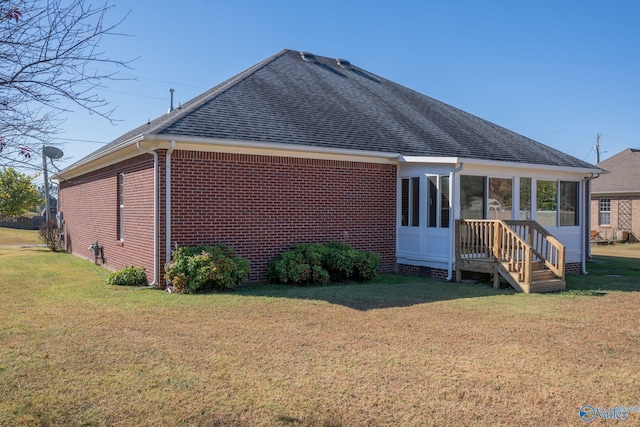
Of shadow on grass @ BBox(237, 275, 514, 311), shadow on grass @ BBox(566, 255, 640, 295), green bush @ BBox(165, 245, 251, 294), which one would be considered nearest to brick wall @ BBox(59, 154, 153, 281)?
green bush @ BBox(165, 245, 251, 294)

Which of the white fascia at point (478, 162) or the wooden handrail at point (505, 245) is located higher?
the white fascia at point (478, 162)

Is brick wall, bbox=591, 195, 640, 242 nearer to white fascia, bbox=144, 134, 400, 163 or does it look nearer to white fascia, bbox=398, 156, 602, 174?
white fascia, bbox=398, 156, 602, 174

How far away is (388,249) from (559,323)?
620cm

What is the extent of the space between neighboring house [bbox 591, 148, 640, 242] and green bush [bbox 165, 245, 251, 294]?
80.6 feet

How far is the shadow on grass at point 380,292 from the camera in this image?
31.0 ft

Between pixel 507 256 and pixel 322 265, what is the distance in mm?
4067

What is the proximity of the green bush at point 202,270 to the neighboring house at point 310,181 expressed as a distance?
0.47m

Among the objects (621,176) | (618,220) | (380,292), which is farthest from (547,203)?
(621,176)

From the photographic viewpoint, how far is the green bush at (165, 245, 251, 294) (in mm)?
10047

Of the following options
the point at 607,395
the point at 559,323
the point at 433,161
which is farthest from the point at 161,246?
the point at 607,395

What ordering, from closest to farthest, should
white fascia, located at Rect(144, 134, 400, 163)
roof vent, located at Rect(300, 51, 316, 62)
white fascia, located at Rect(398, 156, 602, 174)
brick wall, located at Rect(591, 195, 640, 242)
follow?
1. white fascia, located at Rect(144, 134, 400, 163)
2. white fascia, located at Rect(398, 156, 602, 174)
3. roof vent, located at Rect(300, 51, 316, 62)
4. brick wall, located at Rect(591, 195, 640, 242)

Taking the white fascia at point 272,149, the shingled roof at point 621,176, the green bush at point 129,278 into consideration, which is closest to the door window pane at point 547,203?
the white fascia at point 272,149

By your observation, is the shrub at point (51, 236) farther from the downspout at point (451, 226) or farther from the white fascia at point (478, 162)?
the downspout at point (451, 226)

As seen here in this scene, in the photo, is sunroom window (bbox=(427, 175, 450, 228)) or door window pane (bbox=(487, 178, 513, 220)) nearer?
sunroom window (bbox=(427, 175, 450, 228))
